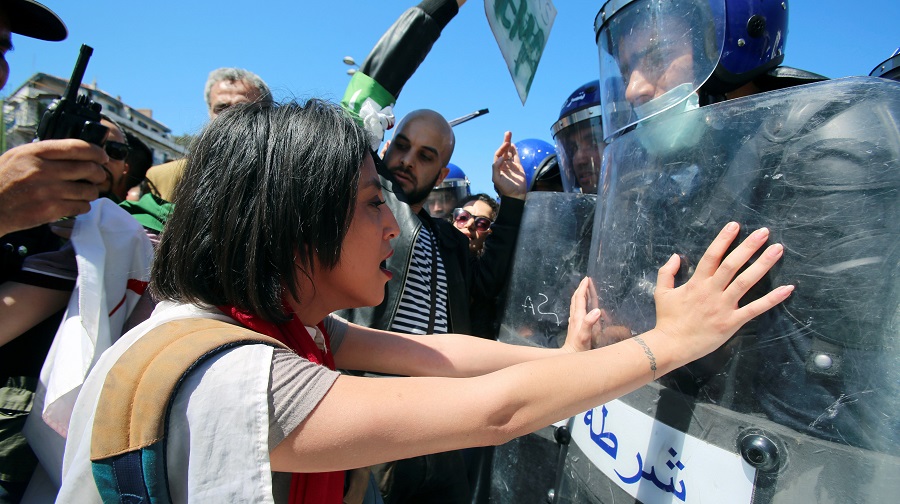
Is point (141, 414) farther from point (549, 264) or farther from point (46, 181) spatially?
point (549, 264)

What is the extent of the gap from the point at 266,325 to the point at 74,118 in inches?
37.6

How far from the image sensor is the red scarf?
3.43ft

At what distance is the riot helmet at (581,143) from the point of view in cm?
281

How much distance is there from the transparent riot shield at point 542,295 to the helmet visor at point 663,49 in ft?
1.87

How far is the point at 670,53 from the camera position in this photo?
1548 mm

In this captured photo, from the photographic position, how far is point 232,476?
2.78 ft

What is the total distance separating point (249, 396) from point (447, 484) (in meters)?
1.85

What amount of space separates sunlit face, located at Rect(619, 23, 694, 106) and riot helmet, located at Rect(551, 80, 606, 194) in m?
1.10

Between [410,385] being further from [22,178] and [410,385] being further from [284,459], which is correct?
[22,178]

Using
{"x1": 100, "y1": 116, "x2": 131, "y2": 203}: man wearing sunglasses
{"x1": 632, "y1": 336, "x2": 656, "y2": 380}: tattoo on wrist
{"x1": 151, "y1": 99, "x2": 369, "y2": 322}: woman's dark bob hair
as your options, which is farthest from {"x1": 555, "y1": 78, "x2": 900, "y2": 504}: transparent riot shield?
{"x1": 100, "y1": 116, "x2": 131, "y2": 203}: man wearing sunglasses

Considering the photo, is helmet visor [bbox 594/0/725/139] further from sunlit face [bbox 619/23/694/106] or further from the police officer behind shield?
the police officer behind shield

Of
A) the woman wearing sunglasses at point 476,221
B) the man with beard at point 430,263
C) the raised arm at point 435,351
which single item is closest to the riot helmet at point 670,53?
the raised arm at point 435,351

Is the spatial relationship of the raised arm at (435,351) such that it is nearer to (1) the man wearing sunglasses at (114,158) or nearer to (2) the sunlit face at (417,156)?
(1) the man wearing sunglasses at (114,158)

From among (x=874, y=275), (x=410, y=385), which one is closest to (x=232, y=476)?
(x=410, y=385)
